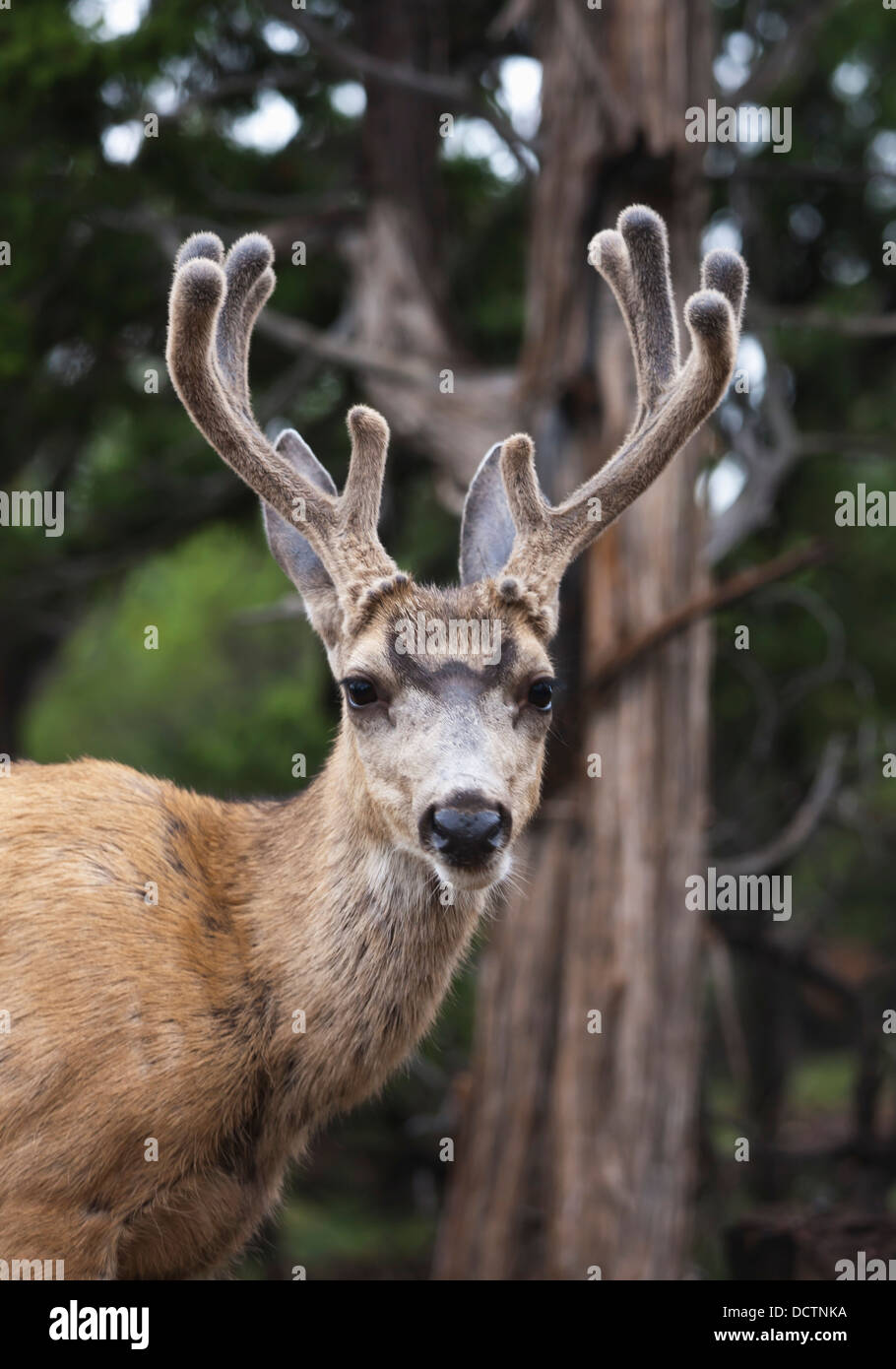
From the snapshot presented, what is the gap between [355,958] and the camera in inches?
199

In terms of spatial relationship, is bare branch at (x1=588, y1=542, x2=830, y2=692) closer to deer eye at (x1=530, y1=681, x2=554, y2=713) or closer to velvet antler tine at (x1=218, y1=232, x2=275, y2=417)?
deer eye at (x1=530, y1=681, x2=554, y2=713)

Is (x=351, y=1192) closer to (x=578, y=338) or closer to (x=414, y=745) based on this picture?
(x=578, y=338)

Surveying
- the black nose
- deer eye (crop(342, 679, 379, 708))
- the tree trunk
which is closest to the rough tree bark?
the tree trunk

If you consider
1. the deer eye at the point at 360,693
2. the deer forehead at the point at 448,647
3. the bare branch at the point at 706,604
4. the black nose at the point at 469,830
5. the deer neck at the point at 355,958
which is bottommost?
the deer neck at the point at 355,958

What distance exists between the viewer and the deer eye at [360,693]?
4.82m

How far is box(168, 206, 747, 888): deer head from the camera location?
182 inches

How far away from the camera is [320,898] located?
516cm

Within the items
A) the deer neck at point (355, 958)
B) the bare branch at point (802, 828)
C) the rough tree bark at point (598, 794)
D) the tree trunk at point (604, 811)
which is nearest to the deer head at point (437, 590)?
the deer neck at point (355, 958)

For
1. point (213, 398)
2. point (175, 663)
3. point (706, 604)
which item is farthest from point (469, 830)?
point (175, 663)

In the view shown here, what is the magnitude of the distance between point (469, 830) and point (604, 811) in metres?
5.97

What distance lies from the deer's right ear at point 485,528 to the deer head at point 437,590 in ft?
0.70

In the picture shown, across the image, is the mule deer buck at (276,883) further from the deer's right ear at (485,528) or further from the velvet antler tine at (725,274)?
the deer's right ear at (485,528)
